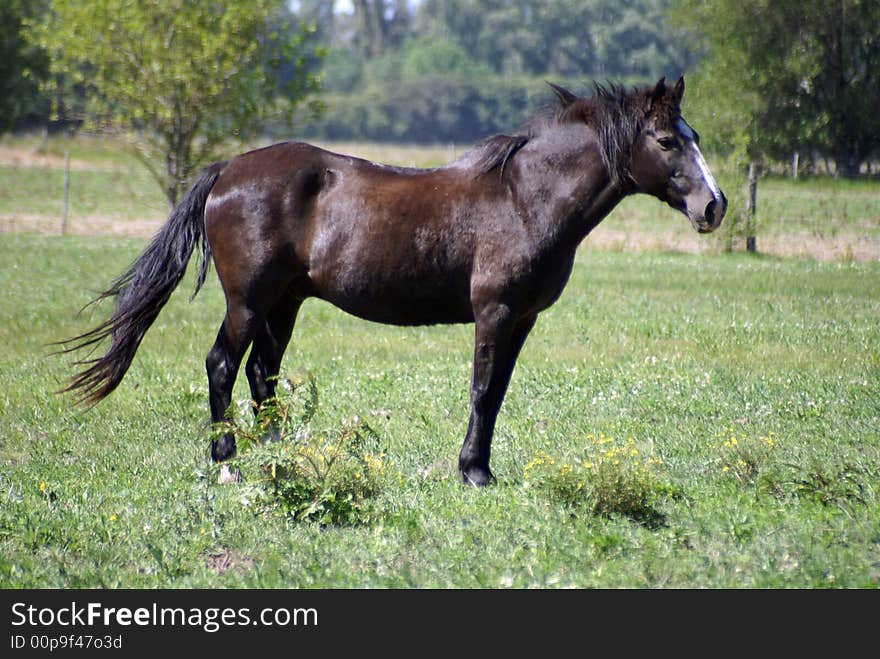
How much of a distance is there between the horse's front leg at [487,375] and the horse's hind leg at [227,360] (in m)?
1.44

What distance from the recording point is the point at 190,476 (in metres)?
6.29

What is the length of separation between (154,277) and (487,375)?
7.46ft

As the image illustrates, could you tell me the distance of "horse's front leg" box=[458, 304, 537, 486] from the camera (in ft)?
19.8

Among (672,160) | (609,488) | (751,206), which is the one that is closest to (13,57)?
(751,206)

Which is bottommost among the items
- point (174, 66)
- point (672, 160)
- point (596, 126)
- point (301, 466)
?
point (301, 466)

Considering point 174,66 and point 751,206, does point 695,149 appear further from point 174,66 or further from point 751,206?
point 751,206

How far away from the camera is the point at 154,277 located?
6699 millimetres

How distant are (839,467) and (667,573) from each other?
2.20 metres

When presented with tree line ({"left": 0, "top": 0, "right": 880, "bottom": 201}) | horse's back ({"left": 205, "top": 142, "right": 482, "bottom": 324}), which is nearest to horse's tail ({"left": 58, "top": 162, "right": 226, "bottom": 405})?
horse's back ({"left": 205, "top": 142, "right": 482, "bottom": 324})

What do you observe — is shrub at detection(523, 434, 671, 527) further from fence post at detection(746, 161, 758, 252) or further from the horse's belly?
fence post at detection(746, 161, 758, 252)

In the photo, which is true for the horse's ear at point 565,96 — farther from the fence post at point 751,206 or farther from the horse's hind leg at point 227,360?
the fence post at point 751,206

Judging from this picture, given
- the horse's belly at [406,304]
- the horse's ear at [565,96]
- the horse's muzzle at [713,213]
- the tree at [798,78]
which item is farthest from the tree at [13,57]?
the horse's muzzle at [713,213]

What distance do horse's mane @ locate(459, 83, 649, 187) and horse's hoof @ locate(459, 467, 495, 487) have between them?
1785mm
